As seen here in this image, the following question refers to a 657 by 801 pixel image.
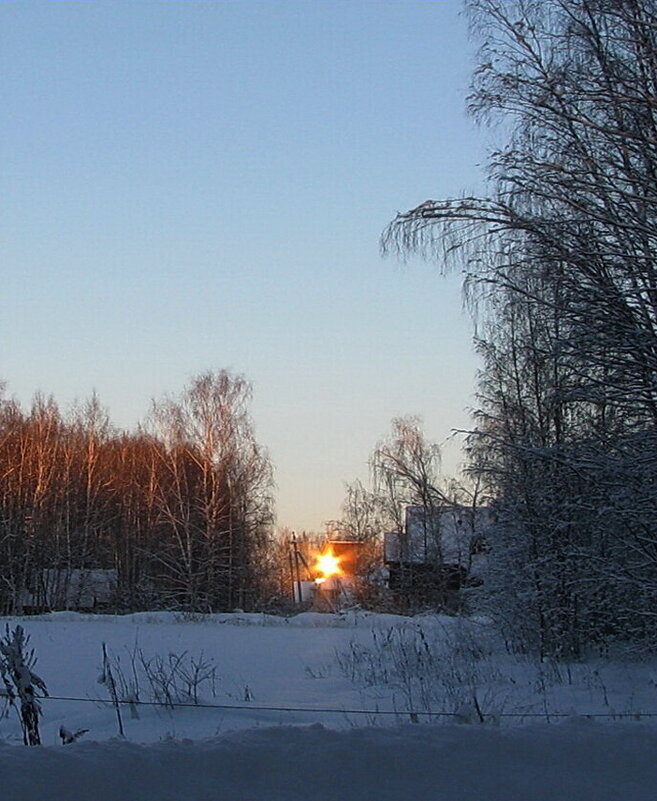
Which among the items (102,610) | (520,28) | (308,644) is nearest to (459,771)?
(520,28)

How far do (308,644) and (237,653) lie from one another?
221 cm

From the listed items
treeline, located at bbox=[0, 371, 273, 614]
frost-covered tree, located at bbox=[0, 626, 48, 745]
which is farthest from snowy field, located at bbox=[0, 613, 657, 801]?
treeline, located at bbox=[0, 371, 273, 614]

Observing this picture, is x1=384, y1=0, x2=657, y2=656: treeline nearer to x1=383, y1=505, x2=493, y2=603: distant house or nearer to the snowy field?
the snowy field

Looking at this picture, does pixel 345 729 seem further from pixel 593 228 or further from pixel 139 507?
pixel 139 507

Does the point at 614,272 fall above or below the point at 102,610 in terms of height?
above

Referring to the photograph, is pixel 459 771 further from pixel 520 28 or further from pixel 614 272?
pixel 520 28

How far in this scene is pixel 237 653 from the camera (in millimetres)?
17812

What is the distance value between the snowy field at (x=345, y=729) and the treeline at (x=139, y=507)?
15.3 meters

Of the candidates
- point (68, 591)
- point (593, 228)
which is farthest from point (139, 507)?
point (593, 228)

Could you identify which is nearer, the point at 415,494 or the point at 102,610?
the point at 102,610

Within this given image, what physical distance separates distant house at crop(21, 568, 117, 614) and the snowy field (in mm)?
19233

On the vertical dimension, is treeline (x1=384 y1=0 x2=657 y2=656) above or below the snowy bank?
above

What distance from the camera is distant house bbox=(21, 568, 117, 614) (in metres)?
37.6

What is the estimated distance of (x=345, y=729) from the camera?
5266mm
